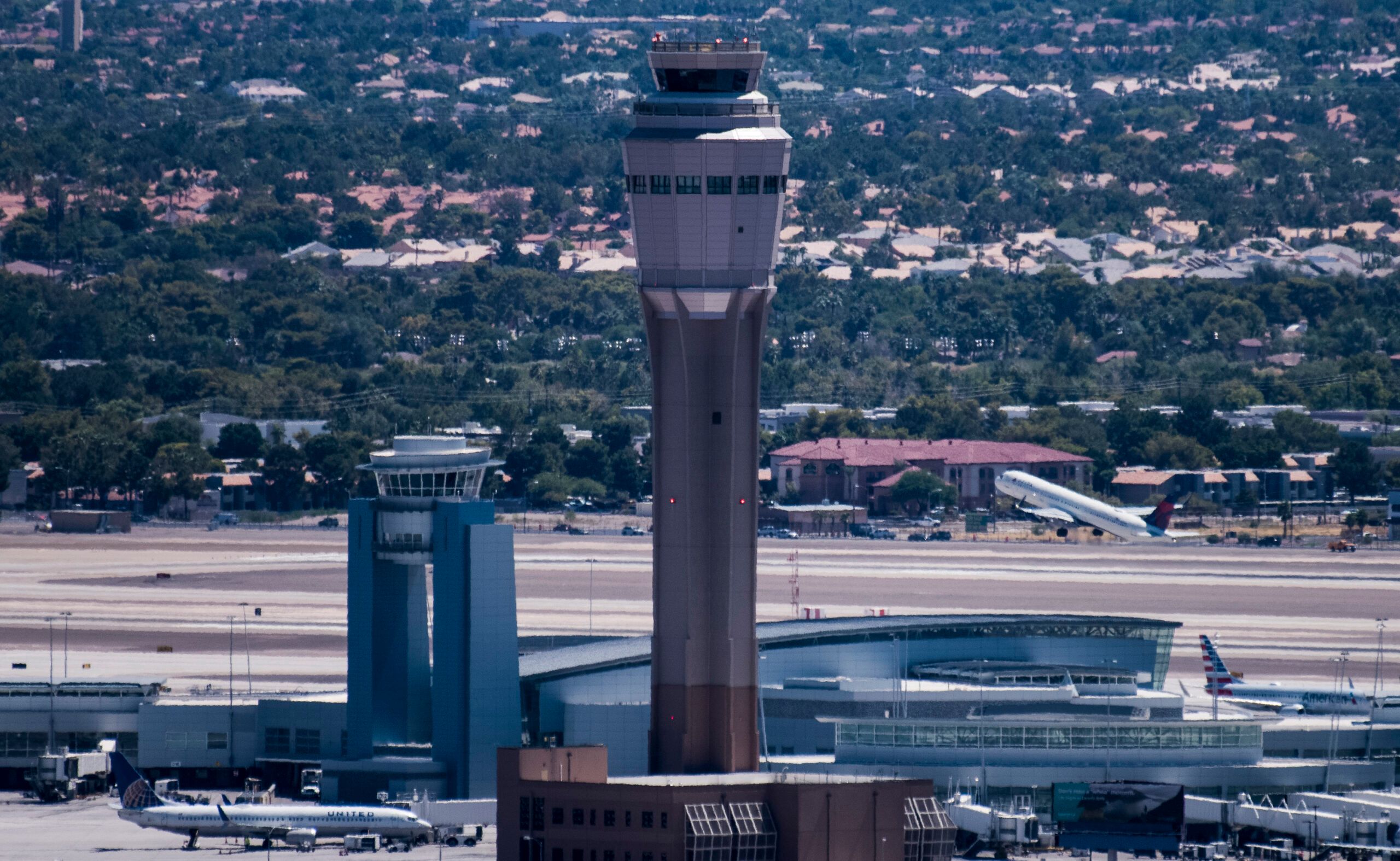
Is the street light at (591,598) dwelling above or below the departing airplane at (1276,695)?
above

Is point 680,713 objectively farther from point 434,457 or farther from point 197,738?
point 197,738

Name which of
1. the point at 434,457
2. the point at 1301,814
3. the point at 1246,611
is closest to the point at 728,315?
the point at 434,457

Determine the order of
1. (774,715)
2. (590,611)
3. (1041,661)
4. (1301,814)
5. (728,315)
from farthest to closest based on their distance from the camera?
(590,611) < (1041,661) < (774,715) < (1301,814) < (728,315)

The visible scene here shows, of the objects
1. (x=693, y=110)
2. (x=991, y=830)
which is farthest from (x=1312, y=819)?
(x=693, y=110)

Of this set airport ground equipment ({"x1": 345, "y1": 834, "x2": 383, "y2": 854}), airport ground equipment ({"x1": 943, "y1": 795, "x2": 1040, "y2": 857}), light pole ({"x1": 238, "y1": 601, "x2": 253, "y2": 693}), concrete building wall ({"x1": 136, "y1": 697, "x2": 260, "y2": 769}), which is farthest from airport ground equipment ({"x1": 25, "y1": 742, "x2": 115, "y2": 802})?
airport ground equipment ({"x1": 943, "y1": 795, "x2": 1040, "y2": 857})

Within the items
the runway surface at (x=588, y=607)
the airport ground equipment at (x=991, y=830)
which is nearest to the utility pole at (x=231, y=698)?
the runway surface at (x=588, y=607)

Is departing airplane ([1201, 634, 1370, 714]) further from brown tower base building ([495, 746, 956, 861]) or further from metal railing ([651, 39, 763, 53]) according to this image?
metal railing ([651, 39, 763, 53])

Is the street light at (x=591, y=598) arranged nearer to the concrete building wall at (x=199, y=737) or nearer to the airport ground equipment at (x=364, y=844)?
the concrete building wall at (x=199, y=737)
